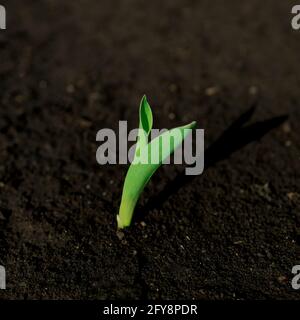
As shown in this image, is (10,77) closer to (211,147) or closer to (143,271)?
(211,147)

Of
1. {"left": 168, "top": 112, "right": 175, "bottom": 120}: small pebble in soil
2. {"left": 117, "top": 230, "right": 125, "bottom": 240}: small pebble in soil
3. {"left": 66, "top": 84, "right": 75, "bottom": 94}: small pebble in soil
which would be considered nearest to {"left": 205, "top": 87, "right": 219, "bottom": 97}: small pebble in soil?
{"left": 168, "top": 112, "right": 175, "bottom": 120}: small pebble in soil

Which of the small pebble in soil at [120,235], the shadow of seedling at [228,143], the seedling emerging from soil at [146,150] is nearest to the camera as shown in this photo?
the seedling emerging from soil at [146,150]

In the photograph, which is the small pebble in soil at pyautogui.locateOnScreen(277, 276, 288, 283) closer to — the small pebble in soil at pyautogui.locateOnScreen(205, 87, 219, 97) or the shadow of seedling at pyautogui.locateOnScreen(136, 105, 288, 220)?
the shadow of seedling at pyautogui.locateOnScreen(136, 105, 288, 220)

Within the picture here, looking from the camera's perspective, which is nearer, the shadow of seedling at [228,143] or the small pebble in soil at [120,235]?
the small pebble in soil at [120,235]

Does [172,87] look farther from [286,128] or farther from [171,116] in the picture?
[286,128]

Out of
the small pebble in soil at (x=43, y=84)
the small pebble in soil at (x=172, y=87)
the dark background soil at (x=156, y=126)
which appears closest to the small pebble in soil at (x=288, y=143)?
the dark background soil at (x=156, y=126)

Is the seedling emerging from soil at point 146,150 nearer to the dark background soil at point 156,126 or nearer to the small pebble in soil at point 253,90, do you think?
the dark background soil at point 156,126

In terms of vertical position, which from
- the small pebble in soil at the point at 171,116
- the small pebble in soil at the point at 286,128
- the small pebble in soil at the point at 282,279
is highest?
the small pebble in soil at the point at 171,116
